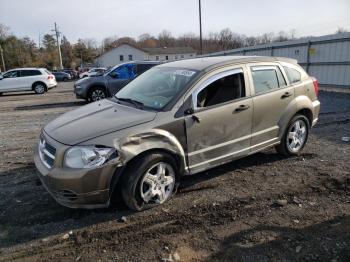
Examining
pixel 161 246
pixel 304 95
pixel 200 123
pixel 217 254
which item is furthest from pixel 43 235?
pixel 304 95

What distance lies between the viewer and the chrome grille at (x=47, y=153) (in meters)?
3.72

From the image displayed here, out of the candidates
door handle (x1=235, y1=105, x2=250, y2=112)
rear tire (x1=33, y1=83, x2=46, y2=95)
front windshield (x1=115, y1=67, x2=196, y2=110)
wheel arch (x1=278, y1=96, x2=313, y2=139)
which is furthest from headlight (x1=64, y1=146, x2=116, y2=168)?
rear tire (x1=33, y1=83, x2=46, y2=95)

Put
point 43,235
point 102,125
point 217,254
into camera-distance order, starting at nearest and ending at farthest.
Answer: point 217,254 < point 43,235 < point 102,125

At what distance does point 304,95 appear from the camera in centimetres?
568

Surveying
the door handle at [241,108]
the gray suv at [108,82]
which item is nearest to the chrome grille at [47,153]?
the door handle at [241,108]

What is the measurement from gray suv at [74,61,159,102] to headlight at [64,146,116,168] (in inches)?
406

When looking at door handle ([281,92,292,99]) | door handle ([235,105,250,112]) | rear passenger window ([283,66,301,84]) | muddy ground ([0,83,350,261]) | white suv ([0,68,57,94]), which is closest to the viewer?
muddy ground ([0,83,350,261])

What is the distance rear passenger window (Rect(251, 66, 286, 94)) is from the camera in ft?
16.4

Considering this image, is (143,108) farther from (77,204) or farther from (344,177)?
(344,177)

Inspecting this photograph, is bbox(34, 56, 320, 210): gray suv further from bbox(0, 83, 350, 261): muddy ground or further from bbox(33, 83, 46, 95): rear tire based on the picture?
bbox(33, 83, 46, 95): rear tire

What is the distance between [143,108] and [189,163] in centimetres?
93

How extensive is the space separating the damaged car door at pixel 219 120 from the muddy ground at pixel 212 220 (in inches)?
19.1

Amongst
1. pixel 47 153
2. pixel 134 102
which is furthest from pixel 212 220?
pixel 47 153

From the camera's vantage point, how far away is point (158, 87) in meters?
4.71
